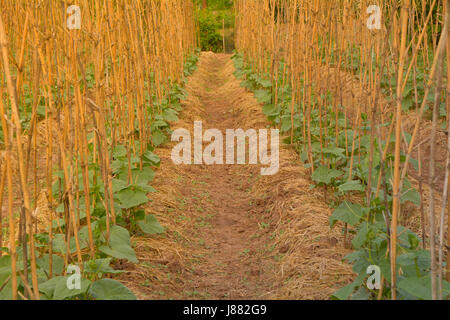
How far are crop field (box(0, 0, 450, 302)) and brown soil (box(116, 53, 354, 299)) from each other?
1 centimetres

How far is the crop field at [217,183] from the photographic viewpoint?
1.52 metres

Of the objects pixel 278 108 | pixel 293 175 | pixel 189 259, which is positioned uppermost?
pixel 278 108

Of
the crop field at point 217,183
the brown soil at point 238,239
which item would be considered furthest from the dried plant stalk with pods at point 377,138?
the brown soil at point 238,239

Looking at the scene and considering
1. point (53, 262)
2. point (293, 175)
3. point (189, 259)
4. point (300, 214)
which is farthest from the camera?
point (293, 175)

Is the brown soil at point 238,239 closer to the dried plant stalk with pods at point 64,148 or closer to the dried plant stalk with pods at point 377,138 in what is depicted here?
the dried plant stalk with pods at point 377,138

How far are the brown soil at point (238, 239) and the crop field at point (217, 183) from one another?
0.01 m

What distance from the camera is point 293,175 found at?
350cm

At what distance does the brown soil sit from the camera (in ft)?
7.20

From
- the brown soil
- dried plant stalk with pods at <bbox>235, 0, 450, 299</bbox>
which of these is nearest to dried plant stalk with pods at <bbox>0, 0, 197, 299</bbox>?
the brown soil

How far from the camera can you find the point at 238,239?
2896mm

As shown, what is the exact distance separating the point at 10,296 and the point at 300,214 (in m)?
1.80
